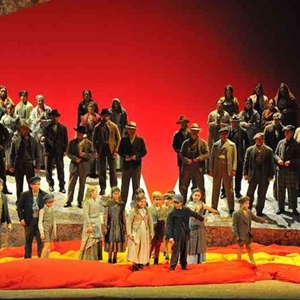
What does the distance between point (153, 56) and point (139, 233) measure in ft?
13.4

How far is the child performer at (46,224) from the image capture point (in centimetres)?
1146

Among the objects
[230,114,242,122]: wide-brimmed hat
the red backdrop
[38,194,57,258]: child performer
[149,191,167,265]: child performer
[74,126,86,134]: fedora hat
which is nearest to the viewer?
[38,194,57,258]: child performer

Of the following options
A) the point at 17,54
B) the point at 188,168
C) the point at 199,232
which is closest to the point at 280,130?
the point at 188,168

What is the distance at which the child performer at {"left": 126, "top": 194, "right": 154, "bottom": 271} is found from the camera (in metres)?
11.2

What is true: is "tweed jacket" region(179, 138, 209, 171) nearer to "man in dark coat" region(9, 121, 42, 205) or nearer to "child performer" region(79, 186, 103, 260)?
"child performer" region(79, 186, 103, 260)

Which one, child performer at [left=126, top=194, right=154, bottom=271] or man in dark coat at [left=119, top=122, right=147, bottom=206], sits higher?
man in dark coat at [left=119, top=122, right=147, bottom=206]

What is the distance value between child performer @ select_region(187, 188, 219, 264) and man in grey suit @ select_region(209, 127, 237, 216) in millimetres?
1242

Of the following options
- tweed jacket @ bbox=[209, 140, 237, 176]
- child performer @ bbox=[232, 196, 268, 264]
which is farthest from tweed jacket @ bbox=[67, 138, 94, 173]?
child performer @ bbox=[232, 196, 268, 264]

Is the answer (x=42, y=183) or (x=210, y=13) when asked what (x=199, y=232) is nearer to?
(x=42, y=183)

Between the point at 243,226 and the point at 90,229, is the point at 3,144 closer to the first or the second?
the point at 90,229

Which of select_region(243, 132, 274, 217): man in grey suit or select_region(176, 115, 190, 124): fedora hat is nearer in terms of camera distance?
select_region(243, 132, 274, 217): man in grey suit

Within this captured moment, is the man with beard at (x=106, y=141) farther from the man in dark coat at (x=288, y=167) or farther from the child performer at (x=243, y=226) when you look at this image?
the man in dark coat at (x=288, y=167)

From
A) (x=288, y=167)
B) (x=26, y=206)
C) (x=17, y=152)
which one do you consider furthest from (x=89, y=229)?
(x=288, y=167)

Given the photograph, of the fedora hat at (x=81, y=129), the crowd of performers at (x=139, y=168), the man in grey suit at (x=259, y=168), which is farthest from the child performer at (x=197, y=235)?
the fedora hat at (x=81, y=129)
